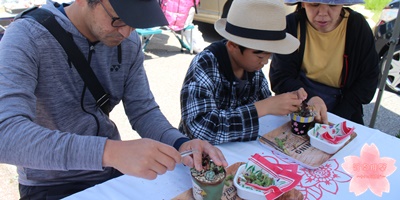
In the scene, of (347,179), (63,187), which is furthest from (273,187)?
(63,187)

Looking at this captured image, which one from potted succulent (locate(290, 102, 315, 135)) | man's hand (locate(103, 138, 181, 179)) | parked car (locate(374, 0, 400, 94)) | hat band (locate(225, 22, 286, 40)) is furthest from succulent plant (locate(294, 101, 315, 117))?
parked car (locate(374, 0, 400, 94))

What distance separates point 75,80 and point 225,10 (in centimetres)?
514

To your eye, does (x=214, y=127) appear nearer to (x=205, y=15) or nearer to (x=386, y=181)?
(x=386, y=181)

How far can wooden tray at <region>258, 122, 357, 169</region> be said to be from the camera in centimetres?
138

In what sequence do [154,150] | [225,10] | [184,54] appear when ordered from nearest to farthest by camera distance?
1. [154,150]
2. [184,54]
3. [225,10]

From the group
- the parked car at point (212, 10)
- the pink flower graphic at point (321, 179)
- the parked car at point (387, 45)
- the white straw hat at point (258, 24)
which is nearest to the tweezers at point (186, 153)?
the pink flower graphic at point (321, 179)

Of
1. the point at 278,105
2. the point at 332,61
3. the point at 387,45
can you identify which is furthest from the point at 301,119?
the point at 387,45

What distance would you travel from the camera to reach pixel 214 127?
1442mm

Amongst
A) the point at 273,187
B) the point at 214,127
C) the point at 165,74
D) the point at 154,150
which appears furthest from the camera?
the point at 165,74

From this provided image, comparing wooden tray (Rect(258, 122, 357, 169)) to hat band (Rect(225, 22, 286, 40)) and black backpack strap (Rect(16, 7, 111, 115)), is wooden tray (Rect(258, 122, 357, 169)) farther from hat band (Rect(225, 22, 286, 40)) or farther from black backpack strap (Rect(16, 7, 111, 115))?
black backpack strap (Rect(16, 7, 111, 115))

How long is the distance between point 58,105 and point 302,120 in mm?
1122

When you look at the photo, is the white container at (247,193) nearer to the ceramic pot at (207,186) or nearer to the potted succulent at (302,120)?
the ceramic pot at (207,186)

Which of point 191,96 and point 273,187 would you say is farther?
point 191,96

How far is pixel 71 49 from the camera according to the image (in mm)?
1267
